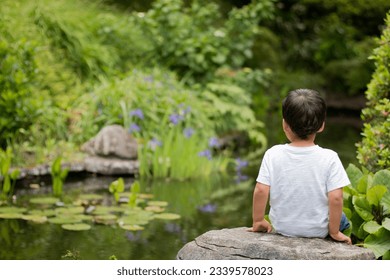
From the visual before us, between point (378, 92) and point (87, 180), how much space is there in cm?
404

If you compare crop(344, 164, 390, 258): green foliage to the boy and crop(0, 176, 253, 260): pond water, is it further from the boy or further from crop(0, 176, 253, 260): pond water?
crop(0, 176, 253, 260): pond water

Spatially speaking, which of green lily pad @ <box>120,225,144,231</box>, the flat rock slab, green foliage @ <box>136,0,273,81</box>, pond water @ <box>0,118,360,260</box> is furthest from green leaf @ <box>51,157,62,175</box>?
green foliage @ <box>136,0,273,81</box>

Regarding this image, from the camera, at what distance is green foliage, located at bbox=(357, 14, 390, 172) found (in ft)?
14.1

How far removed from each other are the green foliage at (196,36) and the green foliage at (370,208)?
262 inches

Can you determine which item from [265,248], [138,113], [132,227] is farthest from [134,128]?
[265,248]

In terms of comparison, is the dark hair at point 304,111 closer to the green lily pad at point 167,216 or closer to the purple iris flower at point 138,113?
the green lily pad at point 167,216

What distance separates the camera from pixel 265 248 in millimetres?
3244

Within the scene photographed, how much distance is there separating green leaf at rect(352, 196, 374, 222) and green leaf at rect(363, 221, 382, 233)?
0.11m

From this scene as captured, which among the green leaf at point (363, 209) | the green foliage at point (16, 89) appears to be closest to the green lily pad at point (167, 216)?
the green foliage at point (16, 89)

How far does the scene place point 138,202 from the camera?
670cm

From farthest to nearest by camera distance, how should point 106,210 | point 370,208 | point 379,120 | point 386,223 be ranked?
point 106,210 → point 379,120 → point 370,208 → point 386,223

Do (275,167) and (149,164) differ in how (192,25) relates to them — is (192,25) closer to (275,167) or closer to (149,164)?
(149,164)

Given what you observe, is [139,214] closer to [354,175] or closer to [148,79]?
[354,175]

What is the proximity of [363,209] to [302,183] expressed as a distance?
0.65m
